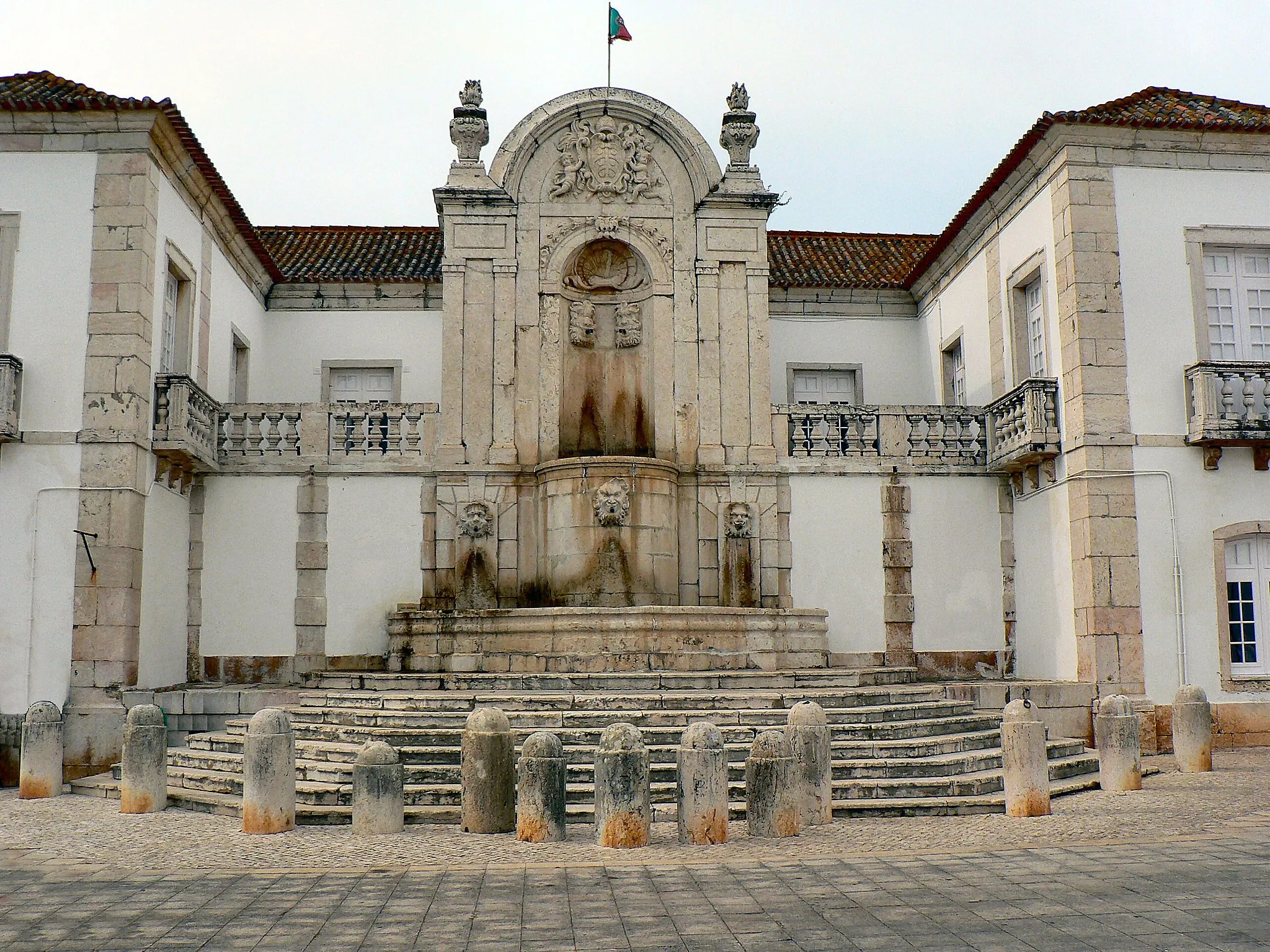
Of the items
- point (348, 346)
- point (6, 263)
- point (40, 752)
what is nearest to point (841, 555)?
point (348, 346)

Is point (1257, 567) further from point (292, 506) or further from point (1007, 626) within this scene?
point (292, 506)

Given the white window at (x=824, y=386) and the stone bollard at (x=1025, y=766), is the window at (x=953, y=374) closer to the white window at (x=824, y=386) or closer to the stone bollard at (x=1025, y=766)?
the white window at (x=824, y=386)

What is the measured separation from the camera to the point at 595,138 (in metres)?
17.4

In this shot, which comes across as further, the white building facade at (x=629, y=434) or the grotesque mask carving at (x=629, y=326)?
the grotesque mask carving at (x=629, y=326)

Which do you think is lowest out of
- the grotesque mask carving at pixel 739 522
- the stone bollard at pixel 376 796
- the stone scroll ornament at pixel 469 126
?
the stone bollard at pixel 376 796

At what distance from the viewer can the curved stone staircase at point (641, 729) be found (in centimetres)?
979

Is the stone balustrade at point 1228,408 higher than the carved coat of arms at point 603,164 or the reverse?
the reverse

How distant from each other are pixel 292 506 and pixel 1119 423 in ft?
35.9

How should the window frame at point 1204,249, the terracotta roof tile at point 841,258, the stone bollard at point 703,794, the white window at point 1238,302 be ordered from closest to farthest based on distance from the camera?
the stone bollard at point 703,794 < the window frame at point 1204,249 < the white window at point 1238,302 < the terracotta roof tile at point 841,258

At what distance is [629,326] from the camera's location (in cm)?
1748

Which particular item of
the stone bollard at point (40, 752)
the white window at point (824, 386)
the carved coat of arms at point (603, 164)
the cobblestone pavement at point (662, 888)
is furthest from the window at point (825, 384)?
the stone bollard at point (40, 752)

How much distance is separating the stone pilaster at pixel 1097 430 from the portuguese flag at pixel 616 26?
687 cm

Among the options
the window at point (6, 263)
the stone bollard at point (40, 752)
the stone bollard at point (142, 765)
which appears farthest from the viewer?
the window at point (6, 263)

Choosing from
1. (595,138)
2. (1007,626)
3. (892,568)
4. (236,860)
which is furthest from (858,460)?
(236,860)
